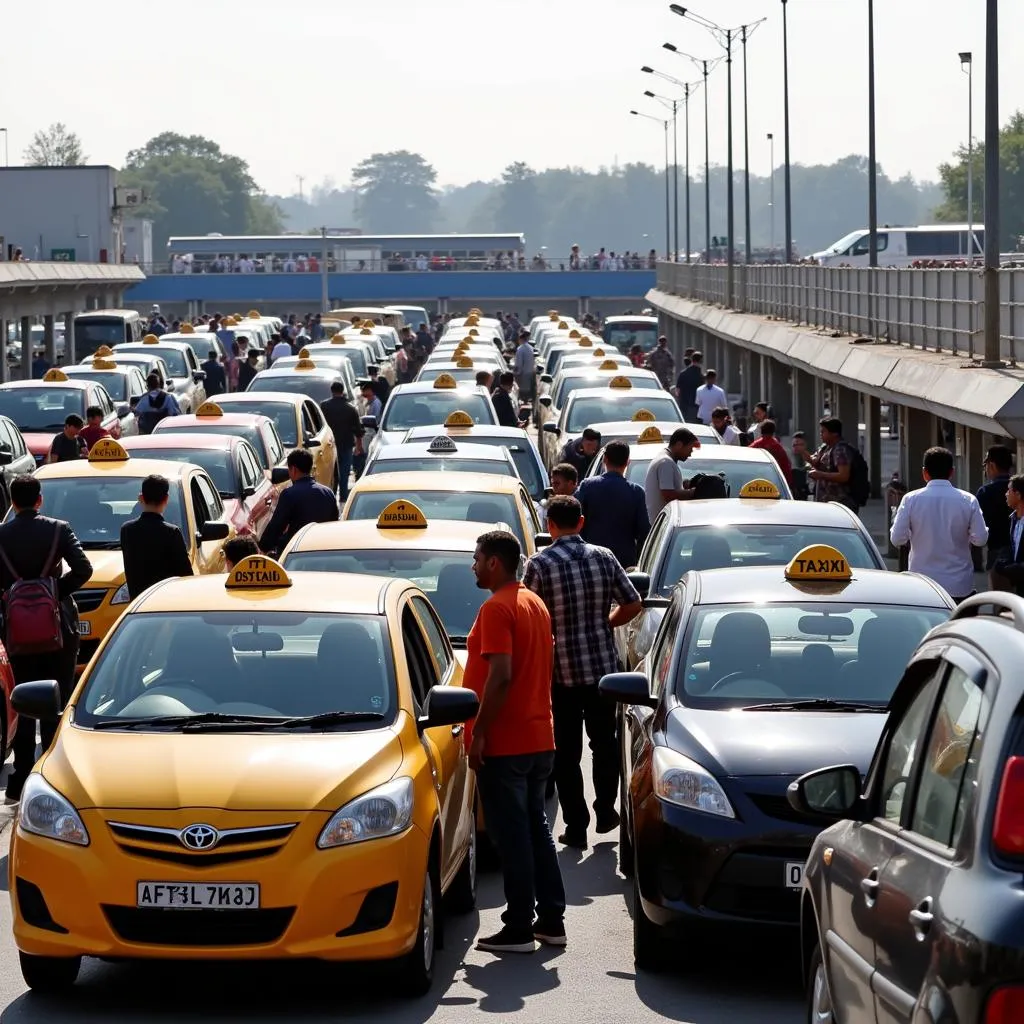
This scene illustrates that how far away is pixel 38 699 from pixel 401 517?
3.99 m

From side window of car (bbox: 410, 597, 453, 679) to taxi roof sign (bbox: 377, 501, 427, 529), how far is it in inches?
98.0

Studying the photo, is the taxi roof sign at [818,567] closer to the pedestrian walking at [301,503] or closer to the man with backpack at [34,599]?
the man with backpack at [34,599]

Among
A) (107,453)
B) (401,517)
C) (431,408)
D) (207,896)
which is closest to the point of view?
(207,896)

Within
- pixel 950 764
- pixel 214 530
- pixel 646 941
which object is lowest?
pixel 646 941

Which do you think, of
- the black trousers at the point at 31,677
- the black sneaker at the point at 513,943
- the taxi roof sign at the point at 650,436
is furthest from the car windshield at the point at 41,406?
the black sneaker at the point at 513,943

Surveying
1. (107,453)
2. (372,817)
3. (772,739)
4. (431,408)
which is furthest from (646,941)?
(431,408)

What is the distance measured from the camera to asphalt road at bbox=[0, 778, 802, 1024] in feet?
25.8

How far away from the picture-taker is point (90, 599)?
51.1 ft

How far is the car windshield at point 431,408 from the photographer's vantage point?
27359 mm

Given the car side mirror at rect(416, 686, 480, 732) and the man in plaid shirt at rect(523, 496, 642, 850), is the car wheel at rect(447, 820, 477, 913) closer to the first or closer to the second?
the car side mirror at rect(416, 686, 480, 732)

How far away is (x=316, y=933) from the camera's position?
759 centimetres

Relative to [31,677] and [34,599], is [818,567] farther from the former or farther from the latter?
[31,677]

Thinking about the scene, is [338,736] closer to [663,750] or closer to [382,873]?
[382,873]

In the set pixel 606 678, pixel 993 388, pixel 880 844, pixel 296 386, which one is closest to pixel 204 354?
pixel 296 386
